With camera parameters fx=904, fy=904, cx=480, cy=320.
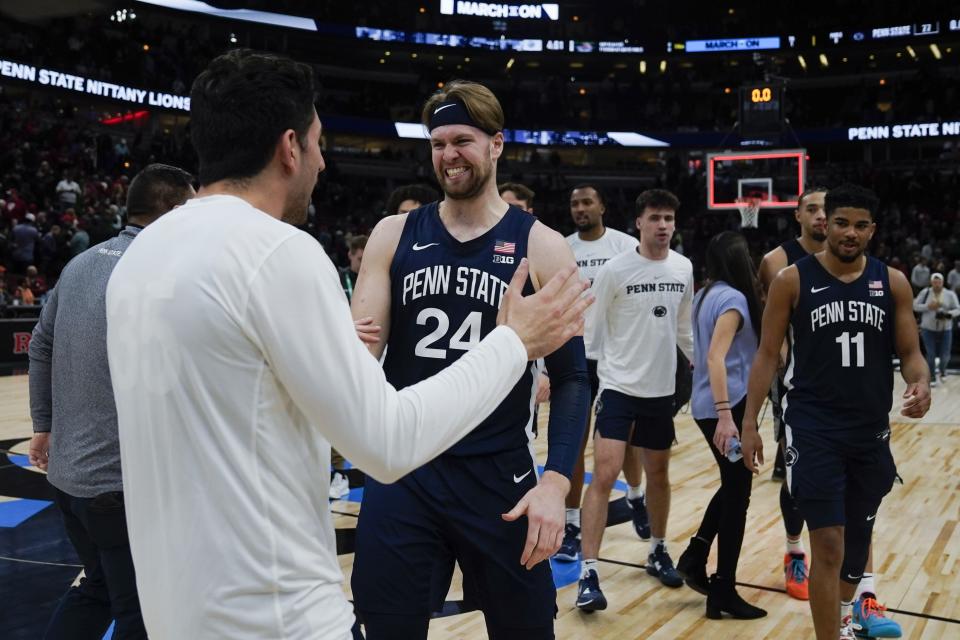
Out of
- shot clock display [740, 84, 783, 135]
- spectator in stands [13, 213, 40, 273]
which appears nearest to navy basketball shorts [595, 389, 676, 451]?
spectator in stands [13, 213, 40, 273]

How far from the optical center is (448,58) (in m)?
39.8

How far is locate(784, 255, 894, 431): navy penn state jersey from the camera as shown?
3.86 m

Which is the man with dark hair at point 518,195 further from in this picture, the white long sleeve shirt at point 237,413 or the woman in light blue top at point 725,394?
the white long sleeve shirt at point 237,413

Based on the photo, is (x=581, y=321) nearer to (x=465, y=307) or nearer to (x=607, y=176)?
(x=465, y=307)

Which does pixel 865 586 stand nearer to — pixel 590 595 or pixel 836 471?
pixel 836 471

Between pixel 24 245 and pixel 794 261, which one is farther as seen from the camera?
pixel 24 245

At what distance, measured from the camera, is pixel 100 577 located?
10.4 feet

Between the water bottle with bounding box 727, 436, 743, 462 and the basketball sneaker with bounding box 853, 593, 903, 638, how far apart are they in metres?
0.90

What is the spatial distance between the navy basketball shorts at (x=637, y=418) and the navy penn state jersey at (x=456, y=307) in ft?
7.74

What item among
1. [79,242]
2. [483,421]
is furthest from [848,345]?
[79,242]

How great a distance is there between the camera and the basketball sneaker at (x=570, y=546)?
5.56m

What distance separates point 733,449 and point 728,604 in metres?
0.81

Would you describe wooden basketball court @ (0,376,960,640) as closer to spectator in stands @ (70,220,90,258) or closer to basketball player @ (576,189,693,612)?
basketball player @ (576,189,693,612)

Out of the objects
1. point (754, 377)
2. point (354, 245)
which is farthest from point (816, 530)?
point (354, 245)
